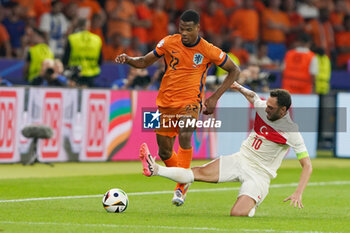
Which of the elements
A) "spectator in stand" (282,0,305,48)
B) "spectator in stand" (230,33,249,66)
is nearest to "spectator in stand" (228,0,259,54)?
"spectator in stand" (230,33,249,66)

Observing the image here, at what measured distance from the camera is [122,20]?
20219mm

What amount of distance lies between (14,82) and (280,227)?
10.3 metres

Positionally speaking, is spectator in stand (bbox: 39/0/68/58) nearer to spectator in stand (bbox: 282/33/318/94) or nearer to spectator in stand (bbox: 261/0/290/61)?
spectator in stand (bbox: 282/33/318/94)

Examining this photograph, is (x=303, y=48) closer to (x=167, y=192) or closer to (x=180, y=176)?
(x=167, y=192)

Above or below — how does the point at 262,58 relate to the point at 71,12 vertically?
below

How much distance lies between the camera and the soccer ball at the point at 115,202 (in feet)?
31.4

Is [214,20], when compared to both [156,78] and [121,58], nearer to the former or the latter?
[156,78]

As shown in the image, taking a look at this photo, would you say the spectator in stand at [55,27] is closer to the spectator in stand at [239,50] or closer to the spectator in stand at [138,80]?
the spectator in stand at [138,80]

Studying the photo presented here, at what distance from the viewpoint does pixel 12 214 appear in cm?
922

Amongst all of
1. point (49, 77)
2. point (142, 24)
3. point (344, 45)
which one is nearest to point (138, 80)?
point (49, 77)

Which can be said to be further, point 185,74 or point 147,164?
point 185,74

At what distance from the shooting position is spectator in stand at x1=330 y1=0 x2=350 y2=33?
2469 centimetres

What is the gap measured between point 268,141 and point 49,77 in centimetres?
802

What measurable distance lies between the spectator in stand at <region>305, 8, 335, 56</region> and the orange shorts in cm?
1345
